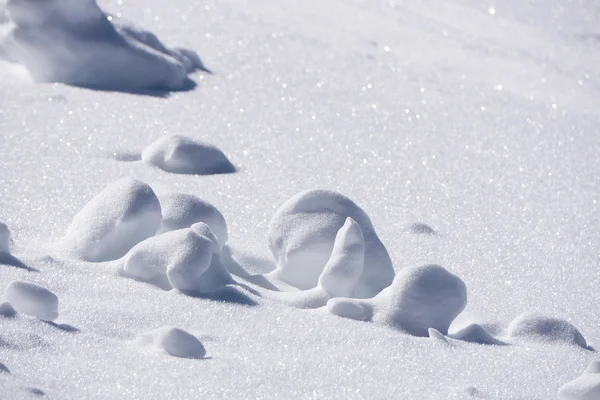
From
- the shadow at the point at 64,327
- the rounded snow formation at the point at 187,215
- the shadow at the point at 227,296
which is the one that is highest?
the rounded snow formation at the point at 187,215

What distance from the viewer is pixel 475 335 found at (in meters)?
1.77

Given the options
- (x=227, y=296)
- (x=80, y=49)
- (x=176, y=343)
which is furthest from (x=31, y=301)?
(x=80, y=49)

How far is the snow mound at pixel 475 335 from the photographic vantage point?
1.76 m

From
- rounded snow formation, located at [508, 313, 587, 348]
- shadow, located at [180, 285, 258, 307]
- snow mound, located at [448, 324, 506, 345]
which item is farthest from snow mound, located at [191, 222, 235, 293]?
rounded snow formation, located at [508, 313, 587, 348]

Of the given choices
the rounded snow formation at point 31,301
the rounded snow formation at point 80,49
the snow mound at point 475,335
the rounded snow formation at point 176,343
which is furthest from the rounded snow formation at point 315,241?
the rounded snow formation at point 80,49

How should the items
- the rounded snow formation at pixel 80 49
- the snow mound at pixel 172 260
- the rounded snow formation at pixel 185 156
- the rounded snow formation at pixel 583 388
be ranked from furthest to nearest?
1. the rounded snow formation at pixel 80 49
2. the rounded snow formation at pixel 185 156
3. the snow mound at pixel 172 260
4. the rounded snow formation at pixel 583 388

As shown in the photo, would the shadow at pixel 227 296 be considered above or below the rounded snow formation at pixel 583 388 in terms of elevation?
below

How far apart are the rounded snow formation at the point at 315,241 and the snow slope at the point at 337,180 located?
0.25ft

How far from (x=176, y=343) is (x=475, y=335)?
0.54 meters

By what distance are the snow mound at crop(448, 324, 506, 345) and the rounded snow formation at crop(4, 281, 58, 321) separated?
672 millimetres

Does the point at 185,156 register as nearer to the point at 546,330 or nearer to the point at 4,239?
the point at 4,239

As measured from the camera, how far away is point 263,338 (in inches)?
64.9

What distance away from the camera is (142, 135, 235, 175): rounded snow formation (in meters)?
2.39

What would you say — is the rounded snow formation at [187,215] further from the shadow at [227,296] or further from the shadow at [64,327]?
the shadow at [64,327]
